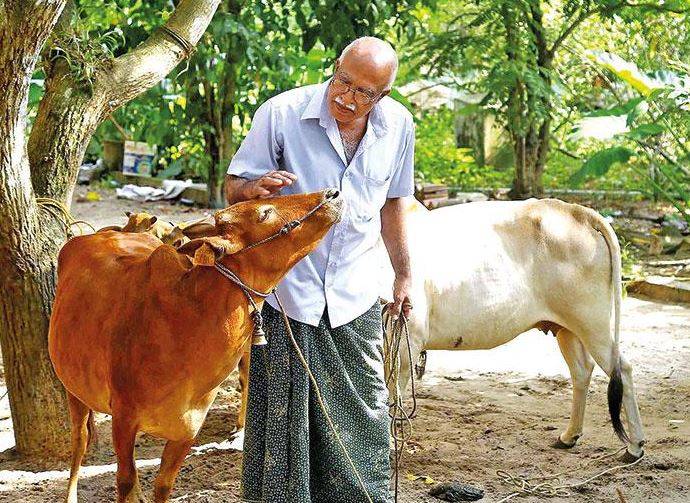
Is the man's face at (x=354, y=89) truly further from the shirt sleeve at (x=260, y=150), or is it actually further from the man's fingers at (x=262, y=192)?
the man's fingers at (x=262, y=192)

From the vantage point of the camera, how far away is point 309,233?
3141 mm

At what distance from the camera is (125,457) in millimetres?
3527

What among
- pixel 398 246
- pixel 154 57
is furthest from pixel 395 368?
pixel 154 57

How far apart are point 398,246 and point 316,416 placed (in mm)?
757

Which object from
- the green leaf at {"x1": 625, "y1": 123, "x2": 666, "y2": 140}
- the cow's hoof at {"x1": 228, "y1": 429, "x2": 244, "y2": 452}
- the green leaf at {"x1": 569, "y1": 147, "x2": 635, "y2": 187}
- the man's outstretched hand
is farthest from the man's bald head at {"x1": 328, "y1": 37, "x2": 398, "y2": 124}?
the green leaf at {"x1": 569, "y1": 147, "x2": 635, "y2": 187}

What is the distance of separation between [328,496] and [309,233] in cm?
111

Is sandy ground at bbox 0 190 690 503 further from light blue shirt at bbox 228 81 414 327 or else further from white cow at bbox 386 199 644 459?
light blue shirt at bbox 228 81 414 327

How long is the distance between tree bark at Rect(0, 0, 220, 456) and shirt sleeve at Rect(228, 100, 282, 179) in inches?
54.8

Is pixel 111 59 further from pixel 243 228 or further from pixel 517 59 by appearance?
pixel 517 59

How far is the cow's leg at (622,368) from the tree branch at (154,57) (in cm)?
251

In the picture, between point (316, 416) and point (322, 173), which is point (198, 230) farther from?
point (316, 416)

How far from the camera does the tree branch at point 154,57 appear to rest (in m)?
4.86

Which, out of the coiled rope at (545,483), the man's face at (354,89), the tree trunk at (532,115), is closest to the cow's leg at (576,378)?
the coiled rope at (545,483)

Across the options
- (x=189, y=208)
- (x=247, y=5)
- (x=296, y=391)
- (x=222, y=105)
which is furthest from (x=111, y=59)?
(x=189, y=208)
